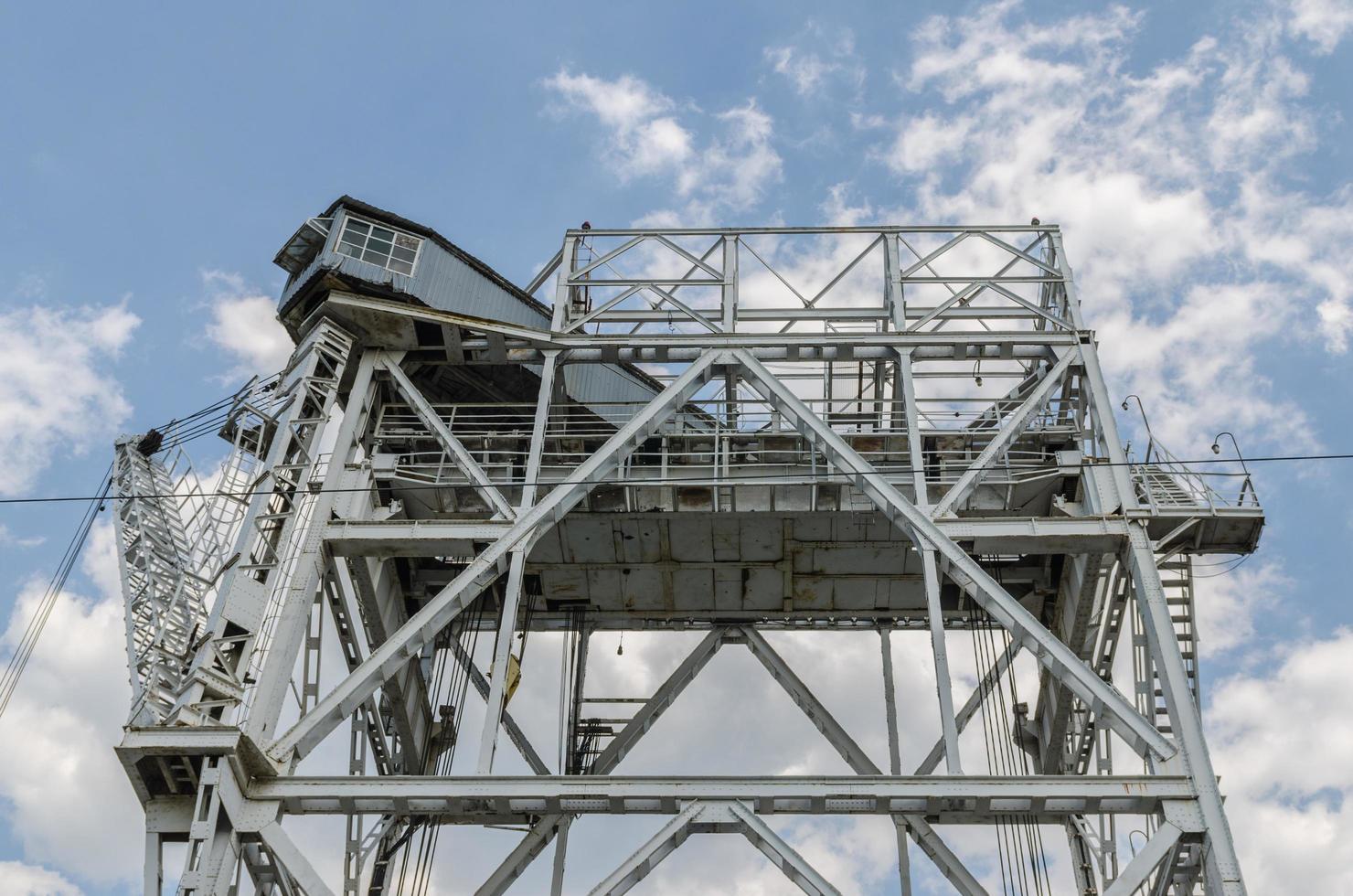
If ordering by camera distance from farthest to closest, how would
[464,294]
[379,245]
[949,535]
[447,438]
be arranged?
[464,294] → [379,245] → [447,438] → [949,535]

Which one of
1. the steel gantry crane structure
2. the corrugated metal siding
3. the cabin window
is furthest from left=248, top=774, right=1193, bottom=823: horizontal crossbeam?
the cabin window

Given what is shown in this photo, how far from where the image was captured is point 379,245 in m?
24.4

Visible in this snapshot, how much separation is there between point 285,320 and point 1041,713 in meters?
15.3

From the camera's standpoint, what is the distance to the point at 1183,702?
1816 cm

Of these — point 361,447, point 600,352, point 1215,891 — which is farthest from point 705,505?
point 1215,891

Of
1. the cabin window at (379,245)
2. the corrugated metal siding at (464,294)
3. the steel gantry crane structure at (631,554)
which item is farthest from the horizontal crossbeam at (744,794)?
the cabin window at (379,245)

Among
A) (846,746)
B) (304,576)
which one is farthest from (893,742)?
(304,576)

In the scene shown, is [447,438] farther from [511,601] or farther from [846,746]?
[846,746]

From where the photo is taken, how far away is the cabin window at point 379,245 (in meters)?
24.2

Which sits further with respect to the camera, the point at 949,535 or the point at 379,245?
the point at 379,245

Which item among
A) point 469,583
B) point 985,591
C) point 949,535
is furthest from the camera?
point 949,535

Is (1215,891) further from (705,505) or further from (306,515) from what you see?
(306,515)

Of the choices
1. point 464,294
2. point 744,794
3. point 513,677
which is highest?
point 464,294

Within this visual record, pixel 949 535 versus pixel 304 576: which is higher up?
pixel 949 535
